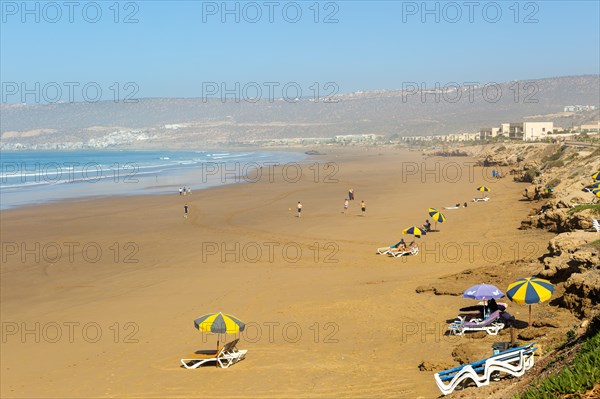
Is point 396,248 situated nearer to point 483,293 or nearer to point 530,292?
point 483,293

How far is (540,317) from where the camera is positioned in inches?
516

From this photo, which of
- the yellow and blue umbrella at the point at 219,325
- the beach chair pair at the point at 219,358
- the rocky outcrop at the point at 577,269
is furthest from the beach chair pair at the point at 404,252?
the yellow and blue umbrella at the point at 219,325

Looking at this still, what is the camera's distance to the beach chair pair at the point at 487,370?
30.3 ft

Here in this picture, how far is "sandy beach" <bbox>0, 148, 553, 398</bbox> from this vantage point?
39.4 ft

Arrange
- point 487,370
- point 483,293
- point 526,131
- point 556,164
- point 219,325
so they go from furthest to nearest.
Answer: point 526,131 < point 556,164 < point 483,293 < point 219,325 < point 487,370

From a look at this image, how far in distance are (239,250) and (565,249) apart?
12.6 m

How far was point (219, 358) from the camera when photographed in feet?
41.0

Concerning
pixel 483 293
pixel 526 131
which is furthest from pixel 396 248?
pixel 526 131

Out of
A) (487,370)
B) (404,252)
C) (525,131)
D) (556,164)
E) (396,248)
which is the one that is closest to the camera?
(487,370)

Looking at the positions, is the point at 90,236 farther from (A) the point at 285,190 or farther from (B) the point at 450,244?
(A) the point at 285,190

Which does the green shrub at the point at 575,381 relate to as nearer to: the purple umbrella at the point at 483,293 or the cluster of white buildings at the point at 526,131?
the purple umbrella at the point at 483,293

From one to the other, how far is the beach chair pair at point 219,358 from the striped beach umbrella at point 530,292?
5.08 m

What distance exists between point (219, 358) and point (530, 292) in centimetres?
571

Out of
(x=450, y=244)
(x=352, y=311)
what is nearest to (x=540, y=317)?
(x=352, y=311)
